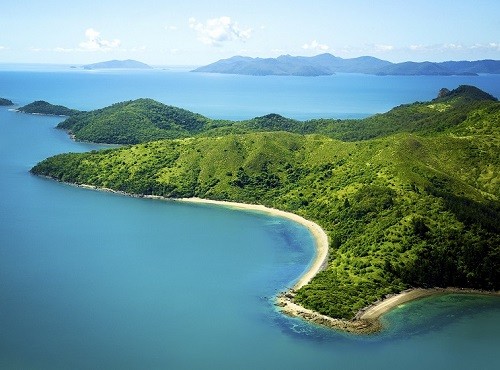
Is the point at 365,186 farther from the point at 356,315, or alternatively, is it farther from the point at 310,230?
the point at 356,315

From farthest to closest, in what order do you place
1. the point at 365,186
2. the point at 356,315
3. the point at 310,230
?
the point at 365,186 → the point at 310,230 → the point at 356,315

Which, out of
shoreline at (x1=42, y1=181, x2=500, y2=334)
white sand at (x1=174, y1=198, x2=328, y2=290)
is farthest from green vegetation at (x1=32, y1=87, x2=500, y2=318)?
white sand at (x1=174, y1=198, x2=328, y2=290)

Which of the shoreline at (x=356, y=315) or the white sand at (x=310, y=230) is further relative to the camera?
the white sand at (x=310, y=230)

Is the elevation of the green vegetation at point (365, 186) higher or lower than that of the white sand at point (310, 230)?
higher

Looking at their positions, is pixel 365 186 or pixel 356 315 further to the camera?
pixel 365 186

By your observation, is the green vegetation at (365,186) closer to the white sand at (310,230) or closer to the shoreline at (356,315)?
the shoreline at (356,315)

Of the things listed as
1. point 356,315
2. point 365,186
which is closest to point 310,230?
point 365,186

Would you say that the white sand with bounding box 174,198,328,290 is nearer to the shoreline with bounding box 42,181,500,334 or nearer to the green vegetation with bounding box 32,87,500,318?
the shoreline with bounding box 42,181,500,334

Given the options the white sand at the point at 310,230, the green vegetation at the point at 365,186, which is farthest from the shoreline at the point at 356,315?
the green vegetation at the point at 365,186

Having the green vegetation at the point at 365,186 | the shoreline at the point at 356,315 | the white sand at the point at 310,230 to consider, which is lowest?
the shoreline at the point at 356,315
